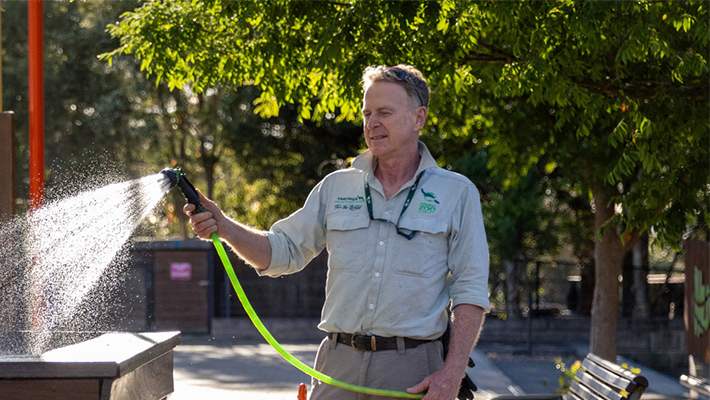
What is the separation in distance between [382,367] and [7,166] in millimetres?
3288

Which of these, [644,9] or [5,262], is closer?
[5,262]

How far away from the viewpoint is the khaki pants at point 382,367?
9.93 feet

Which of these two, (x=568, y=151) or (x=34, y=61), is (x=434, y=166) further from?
(x=568, y=151)

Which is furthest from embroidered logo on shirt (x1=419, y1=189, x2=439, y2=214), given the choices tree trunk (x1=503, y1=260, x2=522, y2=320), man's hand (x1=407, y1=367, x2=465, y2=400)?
tree trunk (x1=503, y1=260, x2=522, y2=320)

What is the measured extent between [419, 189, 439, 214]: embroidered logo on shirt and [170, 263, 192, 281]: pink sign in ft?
49.1

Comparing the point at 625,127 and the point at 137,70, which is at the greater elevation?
the point at 137,70

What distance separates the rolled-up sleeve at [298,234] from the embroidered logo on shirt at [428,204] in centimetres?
41

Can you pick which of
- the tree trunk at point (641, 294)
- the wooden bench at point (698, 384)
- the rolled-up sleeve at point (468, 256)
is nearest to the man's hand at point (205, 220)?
the rolled-up sleeve at point (468, 256)

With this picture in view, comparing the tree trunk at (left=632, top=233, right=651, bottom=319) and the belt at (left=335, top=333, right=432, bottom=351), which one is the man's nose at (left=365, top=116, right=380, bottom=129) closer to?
the belt at (left=335, top=333, right=432, bottom=351)

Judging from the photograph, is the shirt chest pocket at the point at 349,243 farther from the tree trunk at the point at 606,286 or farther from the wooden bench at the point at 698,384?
the tree trunk at the point at 606,286

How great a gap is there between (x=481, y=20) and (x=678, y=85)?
1672mm

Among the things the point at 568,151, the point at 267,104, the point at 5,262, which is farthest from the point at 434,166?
the point at 568,151

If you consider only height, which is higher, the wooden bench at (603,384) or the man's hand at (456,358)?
the man's hand at (456,358)

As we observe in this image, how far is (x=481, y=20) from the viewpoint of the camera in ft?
21.6
